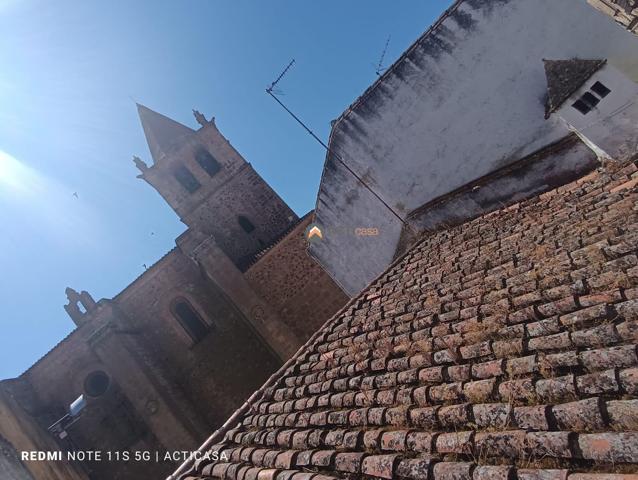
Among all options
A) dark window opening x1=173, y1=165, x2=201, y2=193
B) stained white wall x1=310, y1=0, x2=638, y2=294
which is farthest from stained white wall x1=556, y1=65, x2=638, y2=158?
dark window opening x1=173, y1=165, x2=201, y2=193

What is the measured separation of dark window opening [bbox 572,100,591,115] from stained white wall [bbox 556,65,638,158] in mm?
40

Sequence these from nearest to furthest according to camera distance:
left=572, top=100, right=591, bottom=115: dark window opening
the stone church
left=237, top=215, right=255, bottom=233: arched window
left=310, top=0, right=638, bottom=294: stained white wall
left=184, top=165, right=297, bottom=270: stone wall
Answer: left=572, top=100, right=591, bottom=115: dark window opening, left=310, top=0, right=638, bottom=294: stained white wall, the stone church, left=184, top=165, right=297, bottom=270: stone wall, left=237, top=215, right=255, bottom=233: arched window

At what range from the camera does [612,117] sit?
7.57 m

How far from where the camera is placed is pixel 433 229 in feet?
32.6

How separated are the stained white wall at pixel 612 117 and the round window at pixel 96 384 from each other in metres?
19.3

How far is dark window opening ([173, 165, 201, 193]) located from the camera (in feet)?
76.1

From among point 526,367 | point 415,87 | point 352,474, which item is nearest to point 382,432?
point 352,474

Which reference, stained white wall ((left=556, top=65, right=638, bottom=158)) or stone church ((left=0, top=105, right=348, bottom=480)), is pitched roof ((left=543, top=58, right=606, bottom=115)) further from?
stone church ((left=0, top=105, right=348, bottom=480))

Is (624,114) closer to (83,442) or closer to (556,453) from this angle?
(556,453)

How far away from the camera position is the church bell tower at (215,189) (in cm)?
2242

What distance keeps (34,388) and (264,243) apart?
12053 mm

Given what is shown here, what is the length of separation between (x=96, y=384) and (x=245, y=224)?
1036 centimetres

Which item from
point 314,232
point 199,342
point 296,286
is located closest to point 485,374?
point 314,232

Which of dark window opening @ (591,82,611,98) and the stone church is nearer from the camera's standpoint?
dark window opening @ (591,82,611,98)
